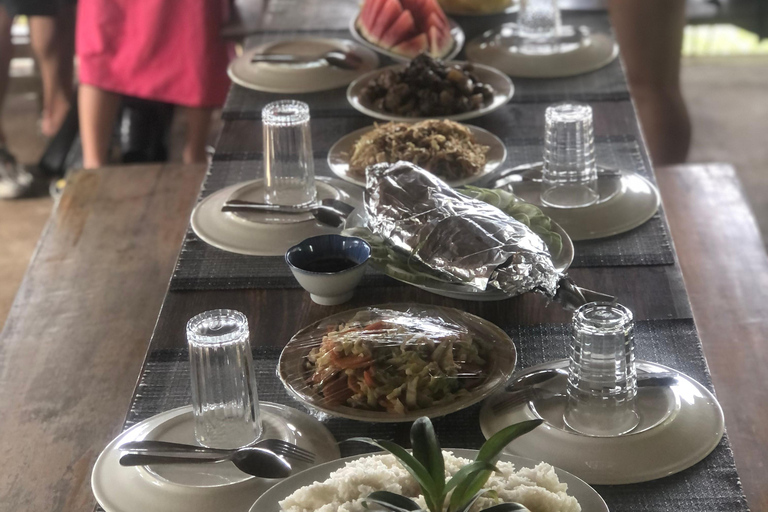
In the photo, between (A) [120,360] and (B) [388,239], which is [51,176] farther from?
(B) [388,239]

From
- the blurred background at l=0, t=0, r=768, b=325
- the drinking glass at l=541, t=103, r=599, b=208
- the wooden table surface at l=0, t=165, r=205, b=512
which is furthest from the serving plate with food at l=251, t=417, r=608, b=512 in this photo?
the blurred background at l=0, t=0, r=768, b=325

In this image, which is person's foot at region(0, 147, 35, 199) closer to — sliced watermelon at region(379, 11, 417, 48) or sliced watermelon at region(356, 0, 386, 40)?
sliced watermelon at region(356, 0, 386, 40)

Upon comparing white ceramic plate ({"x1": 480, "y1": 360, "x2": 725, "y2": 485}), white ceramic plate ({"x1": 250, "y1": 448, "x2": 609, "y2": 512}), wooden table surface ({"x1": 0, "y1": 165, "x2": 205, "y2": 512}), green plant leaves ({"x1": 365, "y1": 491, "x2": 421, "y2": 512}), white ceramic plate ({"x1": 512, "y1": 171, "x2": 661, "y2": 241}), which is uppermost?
green plant leaves ({"x1": 365, "y1": 491, "x2": 421, "y2": 512})

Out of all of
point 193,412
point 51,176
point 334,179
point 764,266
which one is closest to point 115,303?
point 334,179

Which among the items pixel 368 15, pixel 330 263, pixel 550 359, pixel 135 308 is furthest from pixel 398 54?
pixel 550 359

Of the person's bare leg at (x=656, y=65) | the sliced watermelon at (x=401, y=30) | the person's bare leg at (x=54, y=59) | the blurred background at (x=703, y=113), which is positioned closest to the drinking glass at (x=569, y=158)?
the sliced watermelon at (x=401, y=30)

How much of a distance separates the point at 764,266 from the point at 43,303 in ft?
3.75

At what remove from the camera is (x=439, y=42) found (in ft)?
6.22

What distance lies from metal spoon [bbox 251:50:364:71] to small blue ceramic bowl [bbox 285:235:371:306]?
79cm

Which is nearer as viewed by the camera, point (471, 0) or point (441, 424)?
point (441, 424)

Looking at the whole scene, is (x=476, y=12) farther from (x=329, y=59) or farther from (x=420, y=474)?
(x=420, y=474)

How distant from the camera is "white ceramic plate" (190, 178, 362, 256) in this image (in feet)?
4.12

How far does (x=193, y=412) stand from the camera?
0.88 m

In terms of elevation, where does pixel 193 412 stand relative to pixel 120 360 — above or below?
above
